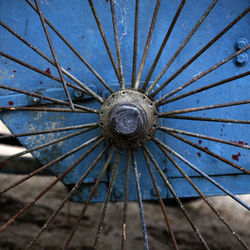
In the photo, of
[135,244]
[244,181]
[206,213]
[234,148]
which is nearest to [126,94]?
[234,148]

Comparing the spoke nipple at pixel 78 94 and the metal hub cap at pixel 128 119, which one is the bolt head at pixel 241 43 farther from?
the spoke nipple at pixel 78 94

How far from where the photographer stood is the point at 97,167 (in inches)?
106

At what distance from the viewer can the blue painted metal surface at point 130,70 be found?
2.58m

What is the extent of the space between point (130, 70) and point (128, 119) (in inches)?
23.9

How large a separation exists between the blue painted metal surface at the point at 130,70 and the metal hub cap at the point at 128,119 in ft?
1.13

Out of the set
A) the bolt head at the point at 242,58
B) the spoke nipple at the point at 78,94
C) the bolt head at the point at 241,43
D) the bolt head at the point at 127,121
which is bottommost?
the bolt head at the point at 127,121

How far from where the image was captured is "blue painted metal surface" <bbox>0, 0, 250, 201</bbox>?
2578 mm

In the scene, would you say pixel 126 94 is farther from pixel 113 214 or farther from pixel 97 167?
pixel 113 214

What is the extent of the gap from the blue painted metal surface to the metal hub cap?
0.35 m

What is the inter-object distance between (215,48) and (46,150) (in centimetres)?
128

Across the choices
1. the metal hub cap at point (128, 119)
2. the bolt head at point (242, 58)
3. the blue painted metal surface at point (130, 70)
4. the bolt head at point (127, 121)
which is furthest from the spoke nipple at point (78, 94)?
the bolt head at point (242, 58)

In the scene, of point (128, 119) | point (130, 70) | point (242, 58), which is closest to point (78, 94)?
point (130, 70)

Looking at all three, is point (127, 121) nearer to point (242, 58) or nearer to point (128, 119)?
point (128, 119)

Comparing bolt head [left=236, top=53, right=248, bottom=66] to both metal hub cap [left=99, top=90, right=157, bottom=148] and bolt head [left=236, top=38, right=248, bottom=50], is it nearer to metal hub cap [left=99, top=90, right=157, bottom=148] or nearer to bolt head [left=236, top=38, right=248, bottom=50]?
bolt head [left=236, top=38, right=248, bottom=50]
